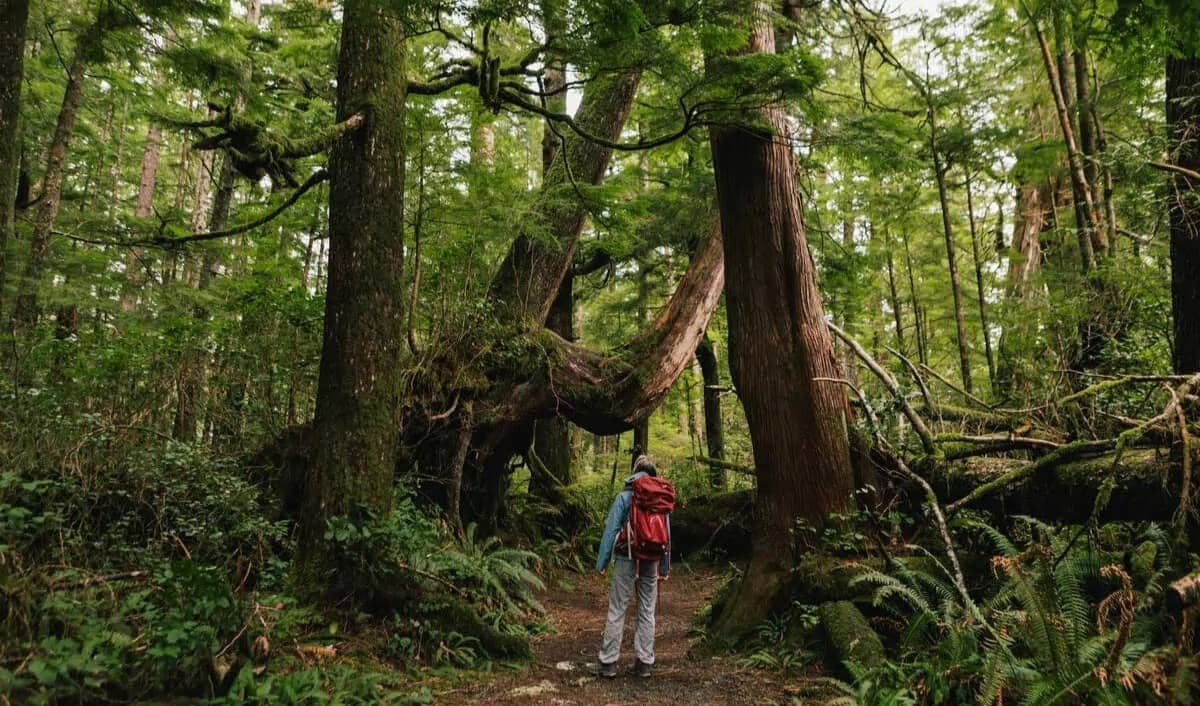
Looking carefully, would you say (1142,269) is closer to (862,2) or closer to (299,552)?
(862,2)

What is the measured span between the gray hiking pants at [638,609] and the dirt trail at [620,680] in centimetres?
23

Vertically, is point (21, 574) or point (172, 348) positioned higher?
point (172, 348)

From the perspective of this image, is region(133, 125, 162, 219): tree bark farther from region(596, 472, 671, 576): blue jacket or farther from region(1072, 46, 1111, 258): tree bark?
region(1072, 46, 1111, 258): tree bark

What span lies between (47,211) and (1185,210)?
51.5 ft

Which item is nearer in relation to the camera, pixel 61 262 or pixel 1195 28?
pixel 1195 28

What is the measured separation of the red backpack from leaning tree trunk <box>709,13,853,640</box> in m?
1.10

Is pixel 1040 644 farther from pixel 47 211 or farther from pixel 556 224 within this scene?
pixel 47 211

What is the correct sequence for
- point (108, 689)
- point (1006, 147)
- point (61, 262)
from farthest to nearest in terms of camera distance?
point (61, 262) < point (1006, 147) < point (108, 689)

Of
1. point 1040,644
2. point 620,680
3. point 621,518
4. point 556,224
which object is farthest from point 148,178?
point 1040,644

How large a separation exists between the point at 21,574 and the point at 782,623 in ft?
18.0

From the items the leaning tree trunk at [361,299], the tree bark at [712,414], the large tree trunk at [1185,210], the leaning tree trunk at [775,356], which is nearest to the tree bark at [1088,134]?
the large tree trunk at [1185,210]

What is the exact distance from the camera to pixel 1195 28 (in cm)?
337

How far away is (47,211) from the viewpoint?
11383 mm

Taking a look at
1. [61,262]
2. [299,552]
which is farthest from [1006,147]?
[61,262]
